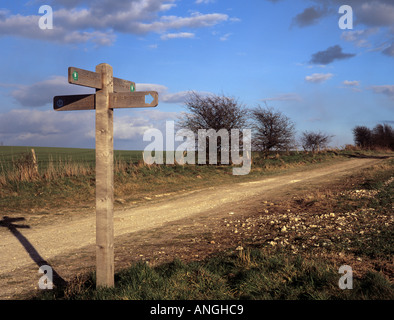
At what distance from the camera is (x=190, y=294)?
401cm

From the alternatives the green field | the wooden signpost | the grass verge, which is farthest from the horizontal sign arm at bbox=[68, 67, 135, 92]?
the green field

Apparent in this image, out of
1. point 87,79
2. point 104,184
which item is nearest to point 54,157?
point 104,184

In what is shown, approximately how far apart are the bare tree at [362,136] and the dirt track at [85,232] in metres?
55.5

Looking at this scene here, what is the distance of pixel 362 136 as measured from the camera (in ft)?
210

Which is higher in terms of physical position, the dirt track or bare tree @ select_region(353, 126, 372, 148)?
bare tree @ select_region(353, 126, 372, 148)

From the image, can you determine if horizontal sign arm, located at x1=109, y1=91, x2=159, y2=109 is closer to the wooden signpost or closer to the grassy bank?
the wooden signpost

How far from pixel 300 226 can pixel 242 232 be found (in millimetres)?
1310

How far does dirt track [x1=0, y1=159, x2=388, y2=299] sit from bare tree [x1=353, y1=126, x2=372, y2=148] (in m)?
55.5

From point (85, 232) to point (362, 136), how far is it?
6537 centimetres

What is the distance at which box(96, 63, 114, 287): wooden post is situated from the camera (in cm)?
466

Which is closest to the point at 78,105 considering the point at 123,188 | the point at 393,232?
the point at 393,232

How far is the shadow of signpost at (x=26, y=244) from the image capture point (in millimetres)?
5333

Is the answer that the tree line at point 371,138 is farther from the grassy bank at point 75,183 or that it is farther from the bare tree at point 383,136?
the grassy bank at point 75,183
